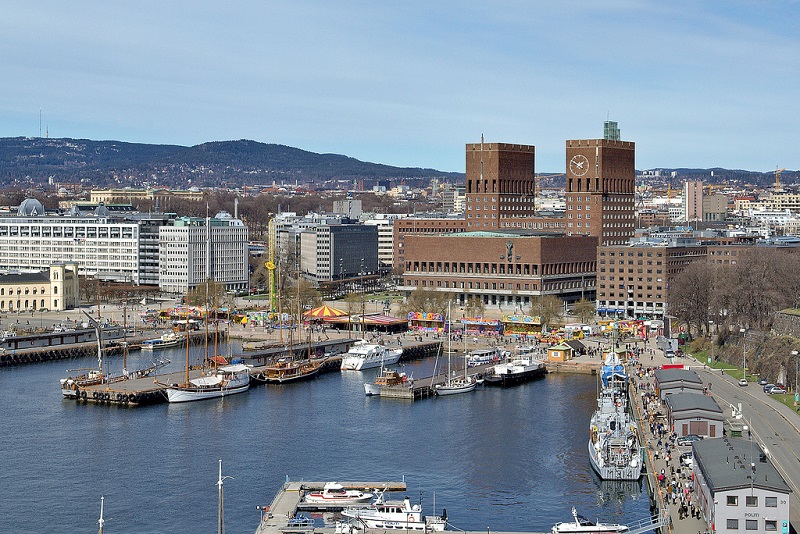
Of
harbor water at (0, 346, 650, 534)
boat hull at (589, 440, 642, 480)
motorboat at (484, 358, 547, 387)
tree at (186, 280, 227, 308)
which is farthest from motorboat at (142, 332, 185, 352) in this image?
boat hull at (589, 440, 642, 480)

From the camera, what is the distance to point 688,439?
184ft

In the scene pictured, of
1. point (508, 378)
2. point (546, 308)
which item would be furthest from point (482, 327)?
point (508, 378)

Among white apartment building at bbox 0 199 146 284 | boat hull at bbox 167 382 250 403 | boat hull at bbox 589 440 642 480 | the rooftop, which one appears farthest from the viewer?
white apartment building at bbox 0 199 146 284

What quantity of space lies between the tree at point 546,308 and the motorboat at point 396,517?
5728cm

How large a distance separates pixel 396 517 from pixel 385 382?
30965 millimetres

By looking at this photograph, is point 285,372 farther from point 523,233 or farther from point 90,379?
point 523,233

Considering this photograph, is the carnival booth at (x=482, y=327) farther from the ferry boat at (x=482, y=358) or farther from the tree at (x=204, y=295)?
the tree at (x=204, y=295)

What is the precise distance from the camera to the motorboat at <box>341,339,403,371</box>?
8712 cm

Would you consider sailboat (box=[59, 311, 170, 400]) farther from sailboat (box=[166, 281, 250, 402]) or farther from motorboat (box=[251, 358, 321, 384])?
motorboat (box=[251, 358, 321, 384])

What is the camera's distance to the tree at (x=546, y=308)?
10262 centimetres

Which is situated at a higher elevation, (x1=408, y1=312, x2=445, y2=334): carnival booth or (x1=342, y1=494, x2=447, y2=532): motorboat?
(x1=408, y1=312, x2=445, y2=334): carnival booth

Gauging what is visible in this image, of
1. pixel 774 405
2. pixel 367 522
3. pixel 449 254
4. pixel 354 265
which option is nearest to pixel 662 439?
pixel 774 405

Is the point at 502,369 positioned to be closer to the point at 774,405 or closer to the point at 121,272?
the point at 774,405

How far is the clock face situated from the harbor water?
5108 cm
